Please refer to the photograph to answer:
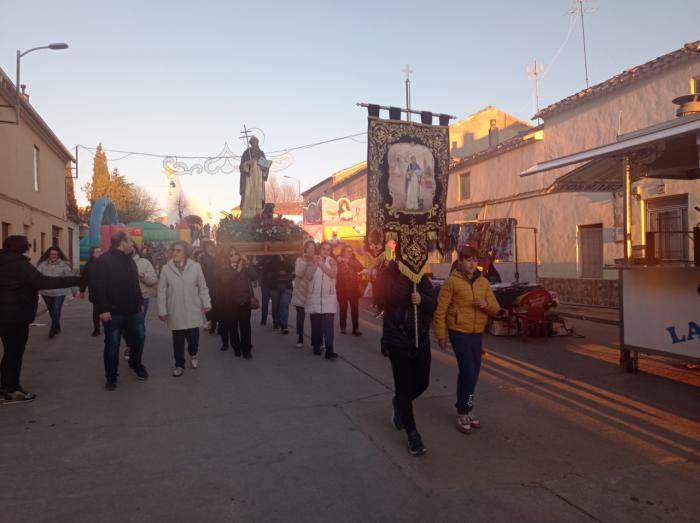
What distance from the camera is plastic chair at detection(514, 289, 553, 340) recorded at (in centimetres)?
1009


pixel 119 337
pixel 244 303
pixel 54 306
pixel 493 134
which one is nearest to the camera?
pixel 119 337

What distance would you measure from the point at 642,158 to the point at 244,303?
599 cm

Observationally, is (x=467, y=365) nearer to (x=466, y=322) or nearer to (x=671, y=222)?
(x=466, y=322)

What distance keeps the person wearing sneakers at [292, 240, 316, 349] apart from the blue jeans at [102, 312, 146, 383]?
273 cm

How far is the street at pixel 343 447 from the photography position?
11.8ft

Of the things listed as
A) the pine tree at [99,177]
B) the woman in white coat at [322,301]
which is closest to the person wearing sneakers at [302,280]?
the woman in white coat at [322,301]

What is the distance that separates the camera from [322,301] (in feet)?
27.3

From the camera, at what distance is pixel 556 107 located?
54.0 feet

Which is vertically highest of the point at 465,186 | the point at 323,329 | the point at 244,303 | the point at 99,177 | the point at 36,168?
the point at 99,177

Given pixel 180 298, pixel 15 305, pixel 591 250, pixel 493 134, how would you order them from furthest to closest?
pixel 493 134 → pixel 591 250 → pixel 180 298 → pixel 15 305

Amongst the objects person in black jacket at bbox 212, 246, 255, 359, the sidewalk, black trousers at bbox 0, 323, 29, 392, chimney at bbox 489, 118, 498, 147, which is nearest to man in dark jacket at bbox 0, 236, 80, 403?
black trousers at bbox 0, 323, 29, 392

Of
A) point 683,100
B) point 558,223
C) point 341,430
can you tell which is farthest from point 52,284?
point 558,223

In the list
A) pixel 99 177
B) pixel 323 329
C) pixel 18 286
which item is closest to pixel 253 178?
pixel 323 329

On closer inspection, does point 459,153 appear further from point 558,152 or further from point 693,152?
point 693,152
